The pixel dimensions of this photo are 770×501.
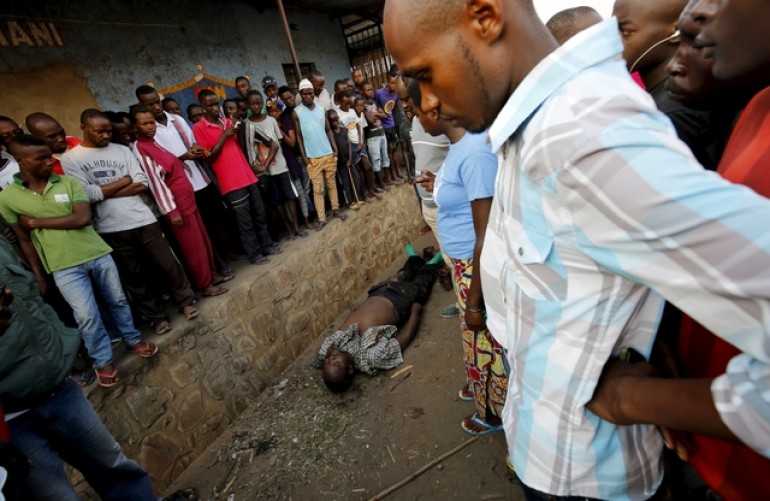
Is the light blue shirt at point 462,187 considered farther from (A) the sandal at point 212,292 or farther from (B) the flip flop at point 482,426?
(A) the sandal at point 212,292

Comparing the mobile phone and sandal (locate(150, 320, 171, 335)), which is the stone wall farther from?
the mobile phone

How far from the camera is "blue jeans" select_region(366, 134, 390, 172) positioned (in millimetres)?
6946

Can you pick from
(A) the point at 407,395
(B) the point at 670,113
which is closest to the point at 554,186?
(B) the point at 670,113

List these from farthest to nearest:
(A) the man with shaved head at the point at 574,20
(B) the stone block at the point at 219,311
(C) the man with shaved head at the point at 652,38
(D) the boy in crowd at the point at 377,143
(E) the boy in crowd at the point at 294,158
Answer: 1. (D) the boy in crowd at the point at 377,143
2. (E) the boy in crowd at the point at 294,158
3. (B) the stone block at the point at 219,311
4. (A) the man with shaved head at the point at 574,20
5. (C) the man with shaved head at the point at 652,38

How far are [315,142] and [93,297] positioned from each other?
3.55 meters

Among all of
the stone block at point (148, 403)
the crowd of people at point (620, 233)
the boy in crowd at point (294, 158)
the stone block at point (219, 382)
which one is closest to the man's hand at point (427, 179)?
the crowd of people at point (620, 233)

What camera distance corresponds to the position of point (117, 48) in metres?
5.43

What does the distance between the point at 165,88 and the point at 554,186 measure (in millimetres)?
7043

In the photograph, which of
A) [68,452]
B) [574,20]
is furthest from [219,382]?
[574,20]

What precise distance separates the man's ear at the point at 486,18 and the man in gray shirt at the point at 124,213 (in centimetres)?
338

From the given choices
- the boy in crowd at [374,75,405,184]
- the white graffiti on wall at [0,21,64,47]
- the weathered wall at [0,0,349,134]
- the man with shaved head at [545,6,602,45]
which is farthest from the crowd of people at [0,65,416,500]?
the man with shaved head at [545,6,602,45]

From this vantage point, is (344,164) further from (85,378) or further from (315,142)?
(85,378)

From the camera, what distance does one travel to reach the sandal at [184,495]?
2857 mm

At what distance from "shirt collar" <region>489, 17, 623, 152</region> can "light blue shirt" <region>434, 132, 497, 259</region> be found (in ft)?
3.21
